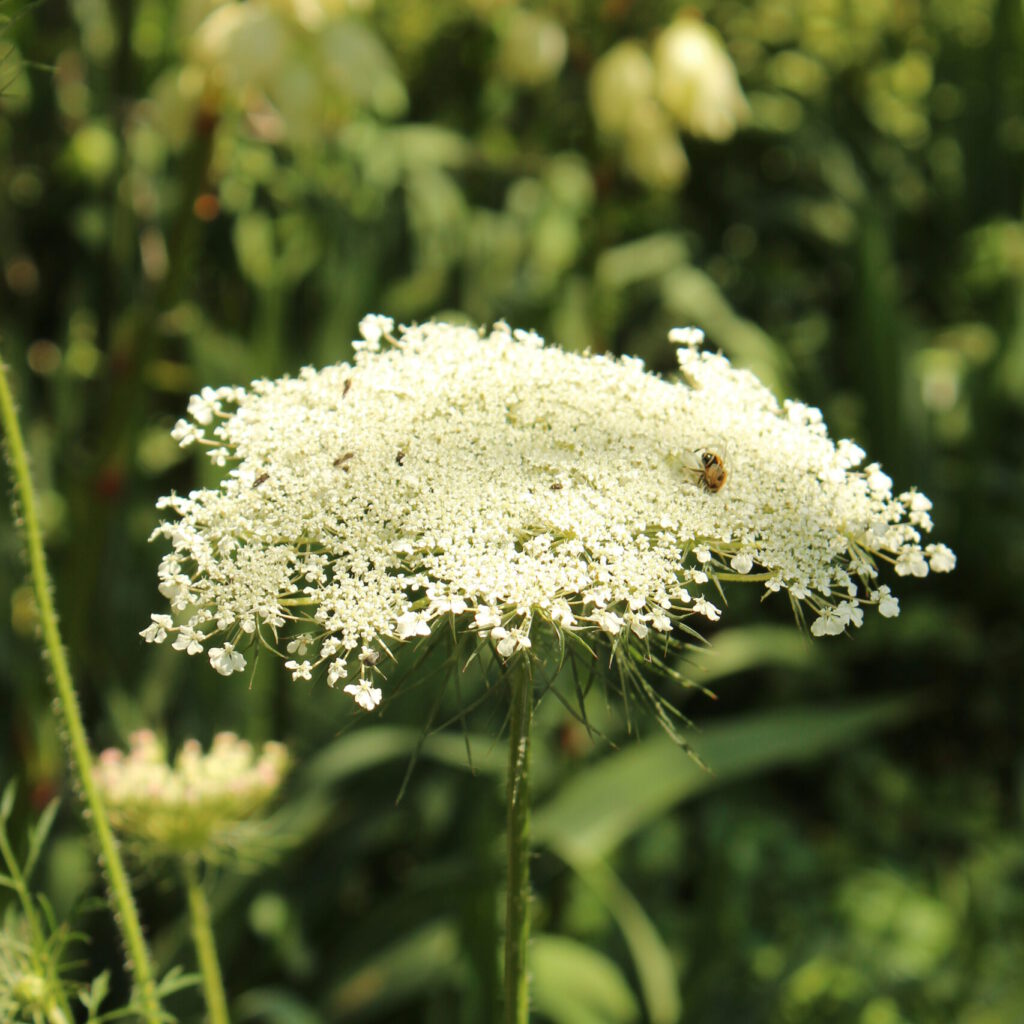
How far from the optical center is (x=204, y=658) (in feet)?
7.06

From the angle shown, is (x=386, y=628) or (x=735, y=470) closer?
(x=386, y=628)

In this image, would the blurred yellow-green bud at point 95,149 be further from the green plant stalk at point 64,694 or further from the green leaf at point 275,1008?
the green plant stalk at point 64,694

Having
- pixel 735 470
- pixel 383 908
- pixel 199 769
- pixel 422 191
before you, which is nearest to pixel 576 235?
pixel 422 191

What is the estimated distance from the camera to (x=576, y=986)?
1.83 metres

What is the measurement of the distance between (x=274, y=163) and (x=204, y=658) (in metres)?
1.76

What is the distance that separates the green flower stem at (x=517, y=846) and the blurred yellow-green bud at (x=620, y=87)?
2.01 meters

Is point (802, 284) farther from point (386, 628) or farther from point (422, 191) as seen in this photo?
point (386, 628)

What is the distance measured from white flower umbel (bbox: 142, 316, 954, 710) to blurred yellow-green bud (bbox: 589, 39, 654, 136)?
1778 millimetres

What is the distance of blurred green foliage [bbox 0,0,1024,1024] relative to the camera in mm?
1946

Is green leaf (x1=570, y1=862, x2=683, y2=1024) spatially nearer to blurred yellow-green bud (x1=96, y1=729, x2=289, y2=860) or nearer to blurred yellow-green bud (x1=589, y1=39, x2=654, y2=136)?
blurred yellow-green bud (x1=96, y1=729, x2=289, y2=860)

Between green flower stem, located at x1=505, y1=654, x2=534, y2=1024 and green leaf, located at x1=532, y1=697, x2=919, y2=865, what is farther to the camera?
green leaf, located at x1=532, y1=697, x2=919, y2=865

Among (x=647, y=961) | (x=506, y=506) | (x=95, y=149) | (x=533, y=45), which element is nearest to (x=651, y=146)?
(x=533, y=45)

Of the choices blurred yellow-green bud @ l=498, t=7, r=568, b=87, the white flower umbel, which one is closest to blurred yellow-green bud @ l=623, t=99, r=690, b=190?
blurred yellow-green bud @ l=498, t=7, r=568, b=87

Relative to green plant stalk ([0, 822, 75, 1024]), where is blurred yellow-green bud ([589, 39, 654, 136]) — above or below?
above
